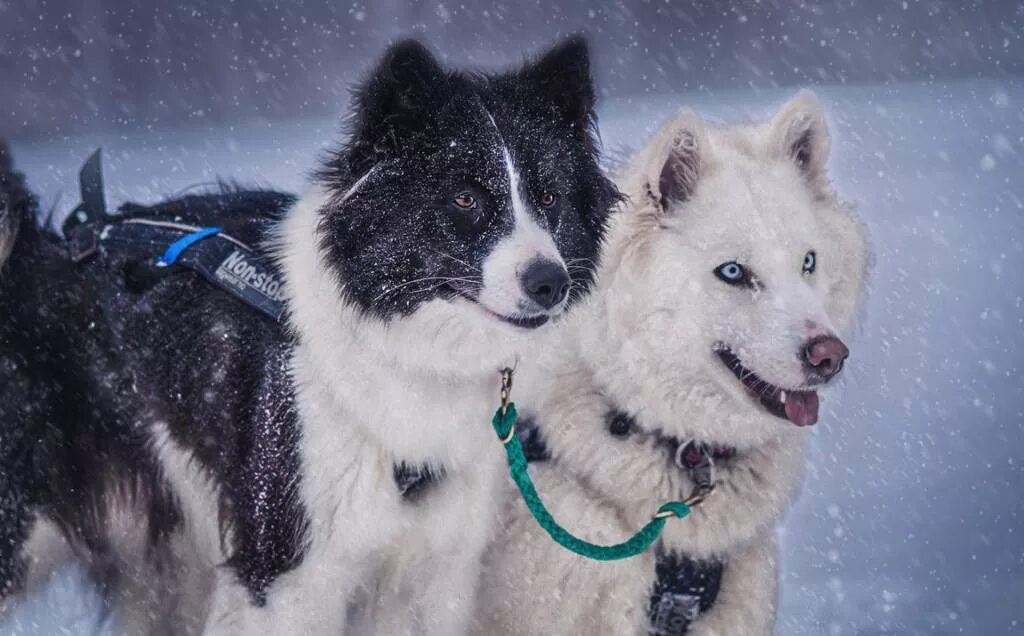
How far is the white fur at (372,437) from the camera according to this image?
2.32 meters

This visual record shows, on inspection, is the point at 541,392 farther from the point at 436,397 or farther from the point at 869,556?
the point at 869,556

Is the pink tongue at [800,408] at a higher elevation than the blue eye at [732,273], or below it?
below

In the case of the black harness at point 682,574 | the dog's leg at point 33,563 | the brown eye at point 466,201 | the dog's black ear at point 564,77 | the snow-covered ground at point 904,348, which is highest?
the dog's black ear at point 564,77

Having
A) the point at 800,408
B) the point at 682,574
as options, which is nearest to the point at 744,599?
the point at 682,574

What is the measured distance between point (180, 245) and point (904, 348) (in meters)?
3.43

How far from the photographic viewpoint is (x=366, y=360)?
237 cm

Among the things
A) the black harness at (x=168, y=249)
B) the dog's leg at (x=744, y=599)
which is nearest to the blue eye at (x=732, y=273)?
the dog's leg at (x=744, y=599)

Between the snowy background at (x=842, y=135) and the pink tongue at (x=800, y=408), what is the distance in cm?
157

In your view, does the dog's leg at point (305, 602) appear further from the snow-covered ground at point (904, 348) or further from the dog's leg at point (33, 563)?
the snow-covered ground at point (904, 348)

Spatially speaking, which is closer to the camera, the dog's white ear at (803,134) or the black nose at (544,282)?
the black nose at (544,282)

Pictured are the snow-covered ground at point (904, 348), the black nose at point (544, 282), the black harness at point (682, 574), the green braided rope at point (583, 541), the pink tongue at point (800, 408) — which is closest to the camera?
the black nose at point (544, 282)

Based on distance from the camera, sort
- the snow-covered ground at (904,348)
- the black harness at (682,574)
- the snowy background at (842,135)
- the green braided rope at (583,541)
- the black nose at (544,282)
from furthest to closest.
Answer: the snowy background at (842,135)
the snow-covered ground at (904,348)
the black harness at (682,574)
the green braided rope at (583,541)
the black nose at (544,282)

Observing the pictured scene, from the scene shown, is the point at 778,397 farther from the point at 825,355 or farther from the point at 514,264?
the point at 514,264

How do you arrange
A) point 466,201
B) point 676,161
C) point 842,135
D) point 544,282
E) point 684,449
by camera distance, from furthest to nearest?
point 842,135
point 684,449
point 676,161
point 466,201
point 544,282
